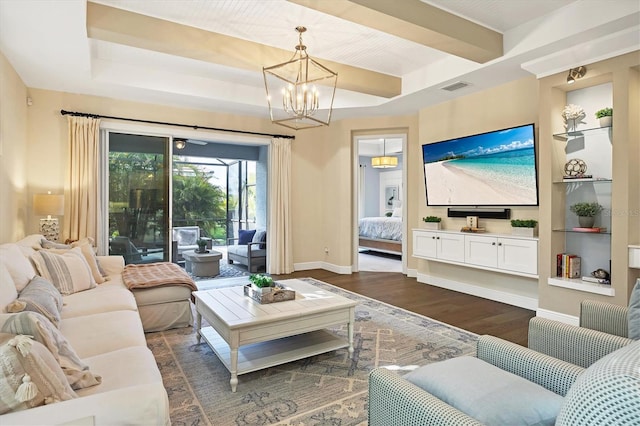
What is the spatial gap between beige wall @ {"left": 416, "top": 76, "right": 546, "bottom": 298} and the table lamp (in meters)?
5.07

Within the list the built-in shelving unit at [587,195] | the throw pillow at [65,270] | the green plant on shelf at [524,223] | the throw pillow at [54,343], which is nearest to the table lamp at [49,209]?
the throw pillow at [65,270]

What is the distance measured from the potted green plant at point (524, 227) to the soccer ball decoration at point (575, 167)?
2.22 feet

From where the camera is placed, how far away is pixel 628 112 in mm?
3385

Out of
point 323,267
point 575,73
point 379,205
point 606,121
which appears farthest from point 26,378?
point 379,205

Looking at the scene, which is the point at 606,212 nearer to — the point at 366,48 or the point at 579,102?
the point at 579,102

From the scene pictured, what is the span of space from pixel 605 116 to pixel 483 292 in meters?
2.56

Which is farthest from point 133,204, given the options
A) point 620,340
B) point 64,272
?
point 620,340

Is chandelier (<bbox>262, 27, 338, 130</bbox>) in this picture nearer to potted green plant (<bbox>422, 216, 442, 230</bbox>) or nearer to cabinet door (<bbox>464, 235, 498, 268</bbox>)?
potted green plant (<bbox>422, 216, 442, 230</bbox>)

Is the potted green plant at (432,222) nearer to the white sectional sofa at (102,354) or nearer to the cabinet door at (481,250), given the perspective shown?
the cabinet door at (481,250)

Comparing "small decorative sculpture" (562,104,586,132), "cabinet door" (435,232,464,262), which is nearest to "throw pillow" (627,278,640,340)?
"small decorative sculpture" (562,104,586,132)

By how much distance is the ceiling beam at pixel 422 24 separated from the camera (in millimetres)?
2994

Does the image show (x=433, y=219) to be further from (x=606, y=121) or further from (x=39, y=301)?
(x=39, y=301)

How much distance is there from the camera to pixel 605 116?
360 centimetres

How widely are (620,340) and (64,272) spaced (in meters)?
4.04
